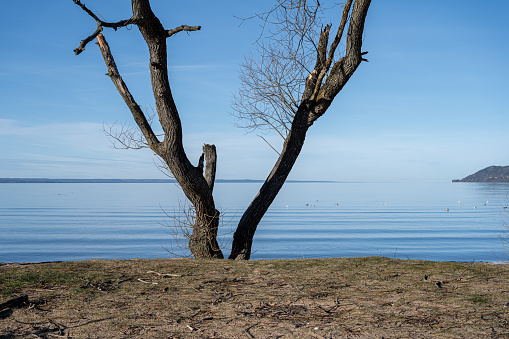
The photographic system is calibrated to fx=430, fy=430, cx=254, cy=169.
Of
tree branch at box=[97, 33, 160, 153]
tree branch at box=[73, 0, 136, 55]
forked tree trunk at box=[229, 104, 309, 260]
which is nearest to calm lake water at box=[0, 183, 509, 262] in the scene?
forked tree trunk at box=[229, 104, 309, 260]

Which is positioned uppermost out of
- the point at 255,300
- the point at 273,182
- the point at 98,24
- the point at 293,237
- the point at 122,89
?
Answer: the point at 98,24

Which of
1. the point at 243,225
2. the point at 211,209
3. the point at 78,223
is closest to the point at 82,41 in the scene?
the point at 211,209

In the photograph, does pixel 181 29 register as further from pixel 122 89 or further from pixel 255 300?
pixel 255 300

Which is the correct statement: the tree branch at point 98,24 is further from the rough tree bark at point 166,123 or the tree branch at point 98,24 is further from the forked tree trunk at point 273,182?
the forked tree trunk at point 273,182

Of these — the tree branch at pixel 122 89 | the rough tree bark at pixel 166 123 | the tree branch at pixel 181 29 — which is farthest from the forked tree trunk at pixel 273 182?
the tree branch at pixel 181 29

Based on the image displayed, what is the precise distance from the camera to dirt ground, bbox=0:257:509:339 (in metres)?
3.68

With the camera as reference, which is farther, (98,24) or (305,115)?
(305,115)

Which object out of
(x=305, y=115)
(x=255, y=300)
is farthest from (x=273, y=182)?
(x=255, y=300)

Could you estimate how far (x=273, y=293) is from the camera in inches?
191

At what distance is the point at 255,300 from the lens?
14.9 feet

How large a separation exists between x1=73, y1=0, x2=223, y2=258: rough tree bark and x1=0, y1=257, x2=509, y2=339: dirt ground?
5.71 feet

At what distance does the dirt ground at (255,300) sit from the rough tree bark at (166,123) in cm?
174

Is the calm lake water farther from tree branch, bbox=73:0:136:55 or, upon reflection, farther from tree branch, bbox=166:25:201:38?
tree branch, bbox=73:0:136:55

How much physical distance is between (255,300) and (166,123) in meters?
3.94
